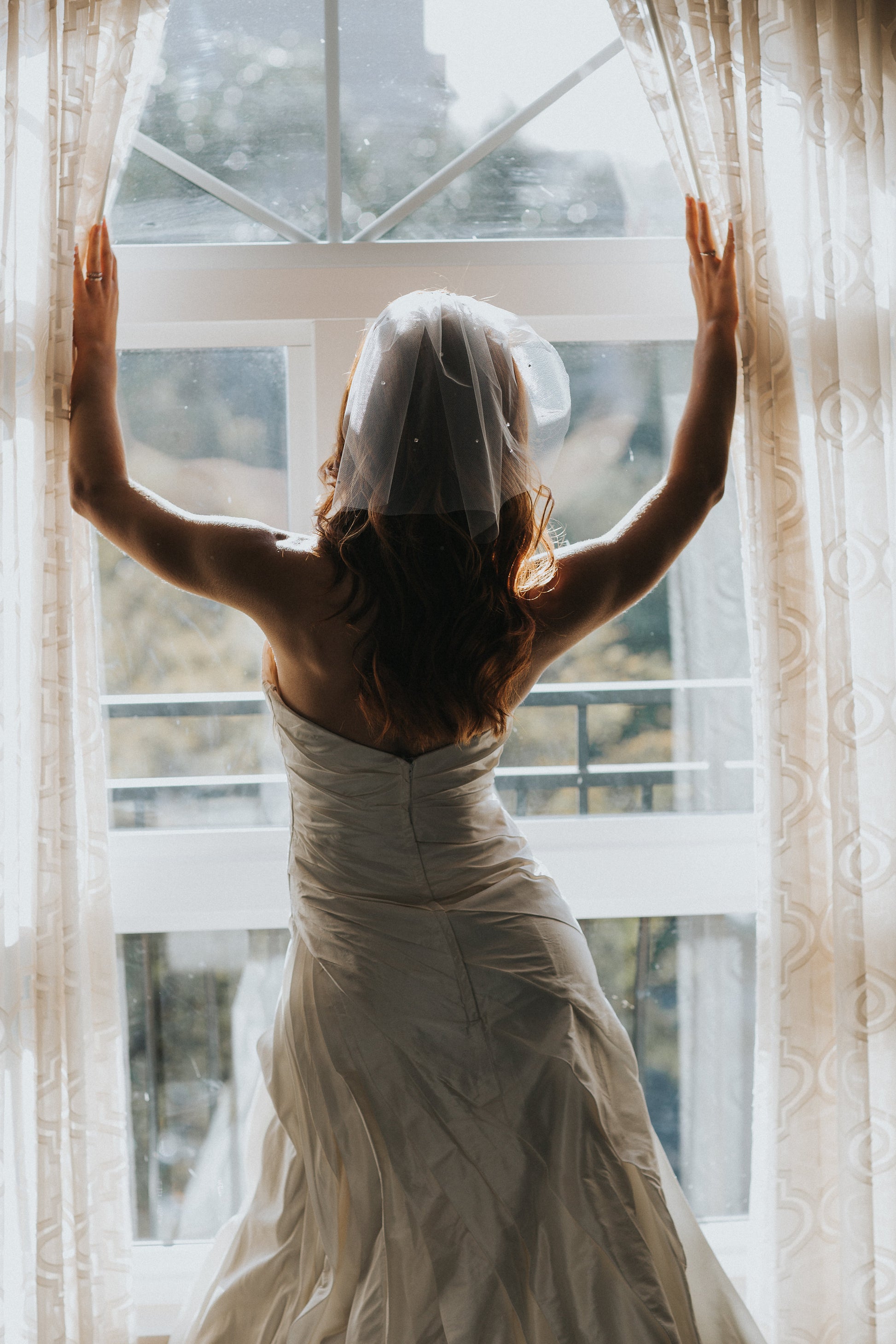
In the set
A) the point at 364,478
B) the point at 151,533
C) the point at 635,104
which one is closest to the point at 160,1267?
the point at 151,533

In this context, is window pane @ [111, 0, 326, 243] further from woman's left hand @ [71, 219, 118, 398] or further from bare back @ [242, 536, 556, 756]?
bare back @ [242, 536, 556, 756]

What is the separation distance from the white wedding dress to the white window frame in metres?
0.40

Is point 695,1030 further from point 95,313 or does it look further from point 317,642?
point 95,313

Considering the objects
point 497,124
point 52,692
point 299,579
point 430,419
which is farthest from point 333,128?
point 52,692

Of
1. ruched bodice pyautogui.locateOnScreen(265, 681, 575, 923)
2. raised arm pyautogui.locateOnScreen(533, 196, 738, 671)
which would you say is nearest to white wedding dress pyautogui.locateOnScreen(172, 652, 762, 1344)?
ruched bodice pyautogui.locateOnScreen(265, 681, 575, 923)

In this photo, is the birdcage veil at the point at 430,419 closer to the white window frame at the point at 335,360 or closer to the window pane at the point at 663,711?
the white window frame at the point at 335,360

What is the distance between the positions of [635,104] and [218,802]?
1510mm

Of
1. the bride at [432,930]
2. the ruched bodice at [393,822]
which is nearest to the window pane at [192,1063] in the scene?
the bride at [432,930]

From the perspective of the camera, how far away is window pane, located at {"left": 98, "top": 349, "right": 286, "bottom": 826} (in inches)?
67.7

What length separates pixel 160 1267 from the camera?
1788mm

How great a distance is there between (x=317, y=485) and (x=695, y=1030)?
4.25 ft

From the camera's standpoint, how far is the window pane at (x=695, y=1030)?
1.82 meters

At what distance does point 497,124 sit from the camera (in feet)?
5.55

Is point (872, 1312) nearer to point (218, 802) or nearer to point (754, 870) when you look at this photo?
point (754, 870)
